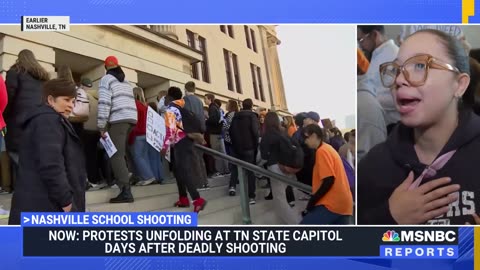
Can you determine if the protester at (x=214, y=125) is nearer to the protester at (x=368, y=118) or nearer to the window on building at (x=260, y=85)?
the window on building at (x=260, y=85)

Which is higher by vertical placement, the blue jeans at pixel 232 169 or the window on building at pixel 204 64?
the window on building at pixel 204 64

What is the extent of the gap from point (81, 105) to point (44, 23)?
56cm

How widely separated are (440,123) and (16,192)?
267 cm

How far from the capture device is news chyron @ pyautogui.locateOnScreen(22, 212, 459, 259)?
2930 millimetres

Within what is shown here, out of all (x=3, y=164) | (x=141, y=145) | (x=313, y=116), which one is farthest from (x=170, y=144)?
(x=3, y=164)

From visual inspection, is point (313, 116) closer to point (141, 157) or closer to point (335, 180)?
point (335, 180)

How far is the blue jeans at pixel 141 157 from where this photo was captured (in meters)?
3.13

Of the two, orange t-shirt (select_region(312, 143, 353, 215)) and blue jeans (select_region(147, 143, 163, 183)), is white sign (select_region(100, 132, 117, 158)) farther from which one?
orange t-shirt (select_region(312, 143, 353, 215))

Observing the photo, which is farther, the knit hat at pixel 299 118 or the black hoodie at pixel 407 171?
the knit hat at pixel 299 118

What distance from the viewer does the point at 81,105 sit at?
301 centimetres

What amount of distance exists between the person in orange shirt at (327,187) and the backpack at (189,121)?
2.44ft

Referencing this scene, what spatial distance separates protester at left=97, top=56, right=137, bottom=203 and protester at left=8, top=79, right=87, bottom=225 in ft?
0.79

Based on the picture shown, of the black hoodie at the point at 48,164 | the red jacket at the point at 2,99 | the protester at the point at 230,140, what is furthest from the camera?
the protester at the point at 230,140

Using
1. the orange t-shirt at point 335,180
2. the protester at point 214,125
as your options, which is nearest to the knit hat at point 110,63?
the protester at point 214,125
